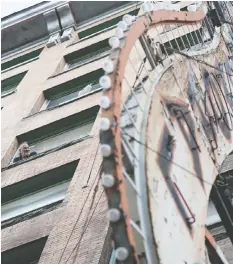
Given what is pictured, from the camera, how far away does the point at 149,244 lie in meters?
5.18

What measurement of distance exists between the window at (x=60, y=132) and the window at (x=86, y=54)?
14.7 feet

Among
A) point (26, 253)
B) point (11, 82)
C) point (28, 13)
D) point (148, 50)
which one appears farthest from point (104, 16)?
point (148, 50)

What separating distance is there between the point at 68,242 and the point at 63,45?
12073 millimetres

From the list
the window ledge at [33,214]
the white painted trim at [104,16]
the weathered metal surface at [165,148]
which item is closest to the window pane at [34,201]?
the window ledge at [33,214]

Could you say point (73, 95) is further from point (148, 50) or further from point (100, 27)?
point (148, 50)

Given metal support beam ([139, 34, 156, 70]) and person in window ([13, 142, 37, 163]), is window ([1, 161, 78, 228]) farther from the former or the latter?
metal support beam ([139, 34, 156, 70])

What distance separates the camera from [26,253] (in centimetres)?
1005

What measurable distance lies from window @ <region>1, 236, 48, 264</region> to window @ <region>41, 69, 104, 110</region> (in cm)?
691

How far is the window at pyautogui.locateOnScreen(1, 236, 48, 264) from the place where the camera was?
991cm

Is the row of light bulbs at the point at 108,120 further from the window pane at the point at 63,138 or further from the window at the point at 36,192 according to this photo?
the window pane at the point at 63,138

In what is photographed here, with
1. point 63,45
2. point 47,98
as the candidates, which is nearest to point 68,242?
point 47,98

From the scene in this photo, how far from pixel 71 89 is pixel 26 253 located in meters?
7.61

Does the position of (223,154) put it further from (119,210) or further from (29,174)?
(29,174)

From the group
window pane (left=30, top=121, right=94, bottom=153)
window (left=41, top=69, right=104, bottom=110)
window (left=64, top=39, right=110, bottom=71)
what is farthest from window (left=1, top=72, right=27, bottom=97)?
window pane (left=30, top=121, right=94, bottom=153)
